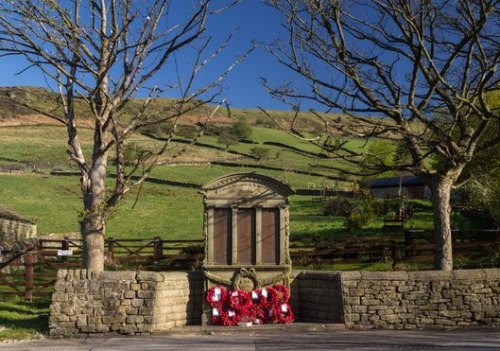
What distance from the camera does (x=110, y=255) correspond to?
20156mm

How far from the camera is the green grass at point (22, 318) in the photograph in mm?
11844

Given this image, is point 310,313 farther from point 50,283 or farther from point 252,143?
point 252,143

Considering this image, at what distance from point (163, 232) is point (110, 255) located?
474 inches

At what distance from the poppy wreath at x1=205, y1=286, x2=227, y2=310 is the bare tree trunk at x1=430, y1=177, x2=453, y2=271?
214 inches

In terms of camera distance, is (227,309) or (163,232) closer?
(227,309)

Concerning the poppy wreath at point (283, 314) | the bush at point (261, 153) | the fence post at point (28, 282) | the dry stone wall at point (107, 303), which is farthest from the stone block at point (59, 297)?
the bush at point (261, 153)

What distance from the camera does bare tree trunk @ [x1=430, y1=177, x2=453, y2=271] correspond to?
14.1 metres

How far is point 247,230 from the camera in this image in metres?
13.5

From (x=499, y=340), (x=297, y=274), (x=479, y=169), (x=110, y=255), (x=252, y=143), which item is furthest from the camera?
(x=252, y=143)

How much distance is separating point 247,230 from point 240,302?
1698mm

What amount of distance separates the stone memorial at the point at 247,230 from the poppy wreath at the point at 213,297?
21 cm

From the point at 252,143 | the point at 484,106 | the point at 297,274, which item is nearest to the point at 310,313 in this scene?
the point at 297,274

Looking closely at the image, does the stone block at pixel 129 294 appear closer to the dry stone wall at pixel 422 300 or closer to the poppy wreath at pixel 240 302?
the poppy wreath at pixel 240 302

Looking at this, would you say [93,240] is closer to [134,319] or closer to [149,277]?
[149,277]
